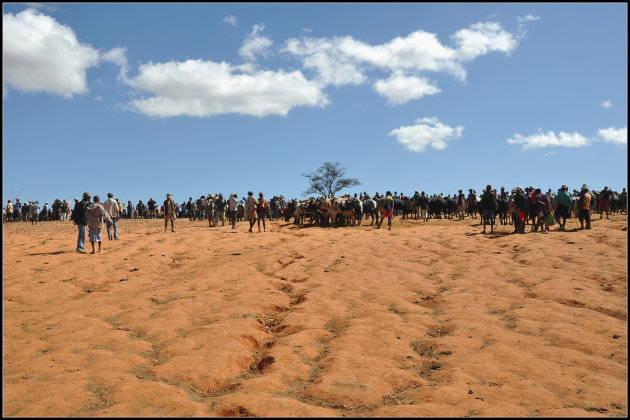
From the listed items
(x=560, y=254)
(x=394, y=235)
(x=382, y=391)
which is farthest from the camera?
(x=394, y=235)

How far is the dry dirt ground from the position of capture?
529cm

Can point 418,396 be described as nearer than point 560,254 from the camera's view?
Yes

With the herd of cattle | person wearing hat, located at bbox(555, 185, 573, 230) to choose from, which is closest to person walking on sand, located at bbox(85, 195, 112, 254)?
the herd of cattle

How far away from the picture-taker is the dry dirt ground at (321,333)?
5.29m

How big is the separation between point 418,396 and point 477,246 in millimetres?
11849

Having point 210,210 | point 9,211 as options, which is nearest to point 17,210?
point 9,211

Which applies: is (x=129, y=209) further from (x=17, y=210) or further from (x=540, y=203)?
(x=540, y=203)

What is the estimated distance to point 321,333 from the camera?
25.7 ft

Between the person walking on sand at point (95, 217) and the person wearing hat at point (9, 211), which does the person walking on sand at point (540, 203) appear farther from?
the person wearing hat at point (9, 211)

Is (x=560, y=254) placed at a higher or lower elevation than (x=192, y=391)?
higher

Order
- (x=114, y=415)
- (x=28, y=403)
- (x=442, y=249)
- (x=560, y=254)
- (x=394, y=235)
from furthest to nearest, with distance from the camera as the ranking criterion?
(x=394, y=235) < (x=442, y=249) < (x=560, y=254) < (x=28, y=403) < (x=114, y=415)

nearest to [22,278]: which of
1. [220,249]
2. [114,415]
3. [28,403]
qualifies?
[220,249]

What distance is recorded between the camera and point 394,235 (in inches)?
779

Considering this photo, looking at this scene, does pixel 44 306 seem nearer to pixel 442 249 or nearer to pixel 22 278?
pixel 22 278
